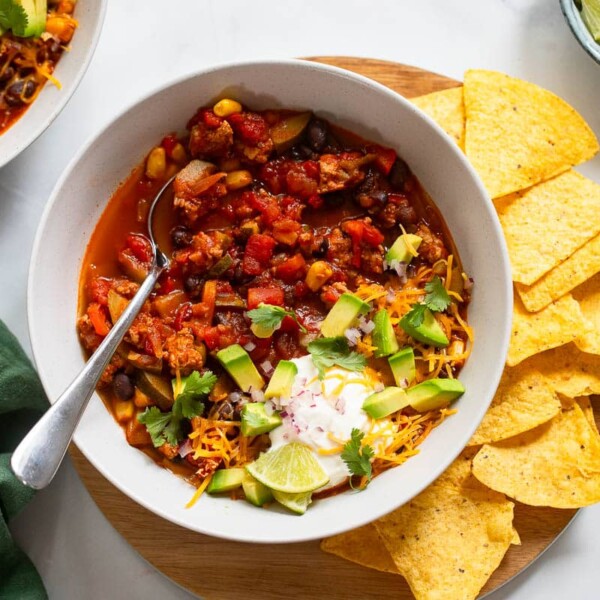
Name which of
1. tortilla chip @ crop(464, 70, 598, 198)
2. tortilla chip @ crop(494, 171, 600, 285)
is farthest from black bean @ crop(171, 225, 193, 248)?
tortilla chip @ crop(494, 171, 600, 285)

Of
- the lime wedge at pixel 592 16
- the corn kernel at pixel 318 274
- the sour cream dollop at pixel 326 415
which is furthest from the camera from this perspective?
the lime wedge at pixel 592 16

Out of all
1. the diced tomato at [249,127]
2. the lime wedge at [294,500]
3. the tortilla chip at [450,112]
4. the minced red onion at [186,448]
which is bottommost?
the lime wedge at [294,500]

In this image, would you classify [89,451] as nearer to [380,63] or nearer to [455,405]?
[455,405]

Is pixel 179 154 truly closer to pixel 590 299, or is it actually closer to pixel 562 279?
pixel 562 279

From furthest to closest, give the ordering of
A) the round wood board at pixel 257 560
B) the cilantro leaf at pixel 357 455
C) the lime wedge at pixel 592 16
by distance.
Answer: the lime wedge at pixel 592 16 → the round wood board at pixel 257 560 → the cilantro leaf at pixel 357 455

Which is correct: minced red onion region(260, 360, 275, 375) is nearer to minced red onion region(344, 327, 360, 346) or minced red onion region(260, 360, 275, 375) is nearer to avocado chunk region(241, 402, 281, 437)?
avocado chunk region(241, 402, 281, 437)

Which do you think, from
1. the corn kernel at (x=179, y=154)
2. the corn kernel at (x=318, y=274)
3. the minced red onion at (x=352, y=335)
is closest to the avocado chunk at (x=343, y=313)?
the minced red onion at (x=352, y=335)

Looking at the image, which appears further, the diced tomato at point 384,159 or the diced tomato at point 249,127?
the diced tomato at point 384,159

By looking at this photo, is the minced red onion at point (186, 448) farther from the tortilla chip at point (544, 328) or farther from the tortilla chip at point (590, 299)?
the tortilla chip at point (590, 299)

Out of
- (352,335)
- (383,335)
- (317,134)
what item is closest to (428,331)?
(383,335)
